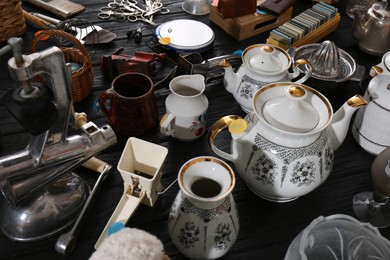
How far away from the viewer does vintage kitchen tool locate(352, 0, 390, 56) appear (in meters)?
0.91

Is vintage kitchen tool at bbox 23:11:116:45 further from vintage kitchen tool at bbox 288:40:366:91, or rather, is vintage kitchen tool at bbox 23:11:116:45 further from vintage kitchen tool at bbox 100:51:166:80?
vintage kitchen tool at bbox 288:40:366:91

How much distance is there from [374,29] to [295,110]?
0.49 m

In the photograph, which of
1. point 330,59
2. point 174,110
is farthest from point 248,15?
point 174,110

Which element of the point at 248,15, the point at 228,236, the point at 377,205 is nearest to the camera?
the point at 228,236

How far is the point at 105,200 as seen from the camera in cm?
63

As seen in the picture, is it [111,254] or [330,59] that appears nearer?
[111,254]

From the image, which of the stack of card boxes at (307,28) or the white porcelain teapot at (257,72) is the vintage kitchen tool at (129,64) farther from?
the stack of card boxes at (307,28)

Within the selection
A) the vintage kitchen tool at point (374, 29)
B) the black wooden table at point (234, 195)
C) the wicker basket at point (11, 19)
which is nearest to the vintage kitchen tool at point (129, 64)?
the black wooden table at point (234, 195)

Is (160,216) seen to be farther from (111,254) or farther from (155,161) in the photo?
(111,254)

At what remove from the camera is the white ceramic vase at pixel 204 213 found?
20.0 inches

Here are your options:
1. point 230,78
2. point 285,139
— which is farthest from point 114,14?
point 285,139

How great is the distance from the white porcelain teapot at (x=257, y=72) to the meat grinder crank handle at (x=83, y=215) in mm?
281

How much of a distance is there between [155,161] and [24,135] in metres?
0.27

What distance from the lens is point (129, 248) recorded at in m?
0.36
